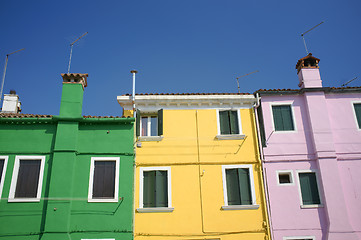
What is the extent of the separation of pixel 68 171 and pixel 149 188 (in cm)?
348

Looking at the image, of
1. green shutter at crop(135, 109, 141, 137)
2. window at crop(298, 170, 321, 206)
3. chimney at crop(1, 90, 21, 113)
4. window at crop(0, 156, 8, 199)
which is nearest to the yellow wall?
green shutter at crop(135, 109, 141, 137)

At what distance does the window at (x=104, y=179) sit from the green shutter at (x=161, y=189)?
5.75 feet

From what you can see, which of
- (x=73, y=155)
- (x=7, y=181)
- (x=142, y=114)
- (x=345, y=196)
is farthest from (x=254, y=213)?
(x=7, y=181)

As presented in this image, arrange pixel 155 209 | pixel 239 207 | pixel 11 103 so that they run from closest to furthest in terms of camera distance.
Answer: pixel 155 209
pixel 239 207
pixel 11 103

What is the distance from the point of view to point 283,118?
53.7 feet

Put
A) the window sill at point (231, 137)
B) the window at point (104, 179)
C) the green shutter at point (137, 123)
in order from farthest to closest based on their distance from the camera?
1. the window sill at point (231, 137)
2. the green shutter at point (137, 123)
3. the window at point (104, 179)

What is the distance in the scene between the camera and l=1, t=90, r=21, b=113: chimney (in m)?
21.2

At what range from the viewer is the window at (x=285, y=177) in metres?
15.2

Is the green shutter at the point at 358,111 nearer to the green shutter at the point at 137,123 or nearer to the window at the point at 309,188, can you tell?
the window at the point at 309,188

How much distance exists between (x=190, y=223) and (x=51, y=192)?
586cm

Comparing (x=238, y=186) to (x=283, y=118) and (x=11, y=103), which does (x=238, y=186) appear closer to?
(x=283, y=118)

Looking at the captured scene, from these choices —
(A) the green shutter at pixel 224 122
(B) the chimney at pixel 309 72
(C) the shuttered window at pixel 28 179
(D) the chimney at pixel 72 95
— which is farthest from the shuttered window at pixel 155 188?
(B) the chimney at pixel 309 72

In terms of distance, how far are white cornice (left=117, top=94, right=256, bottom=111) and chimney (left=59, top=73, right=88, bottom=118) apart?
181cm

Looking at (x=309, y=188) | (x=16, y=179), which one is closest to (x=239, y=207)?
(x=309, y=188)
